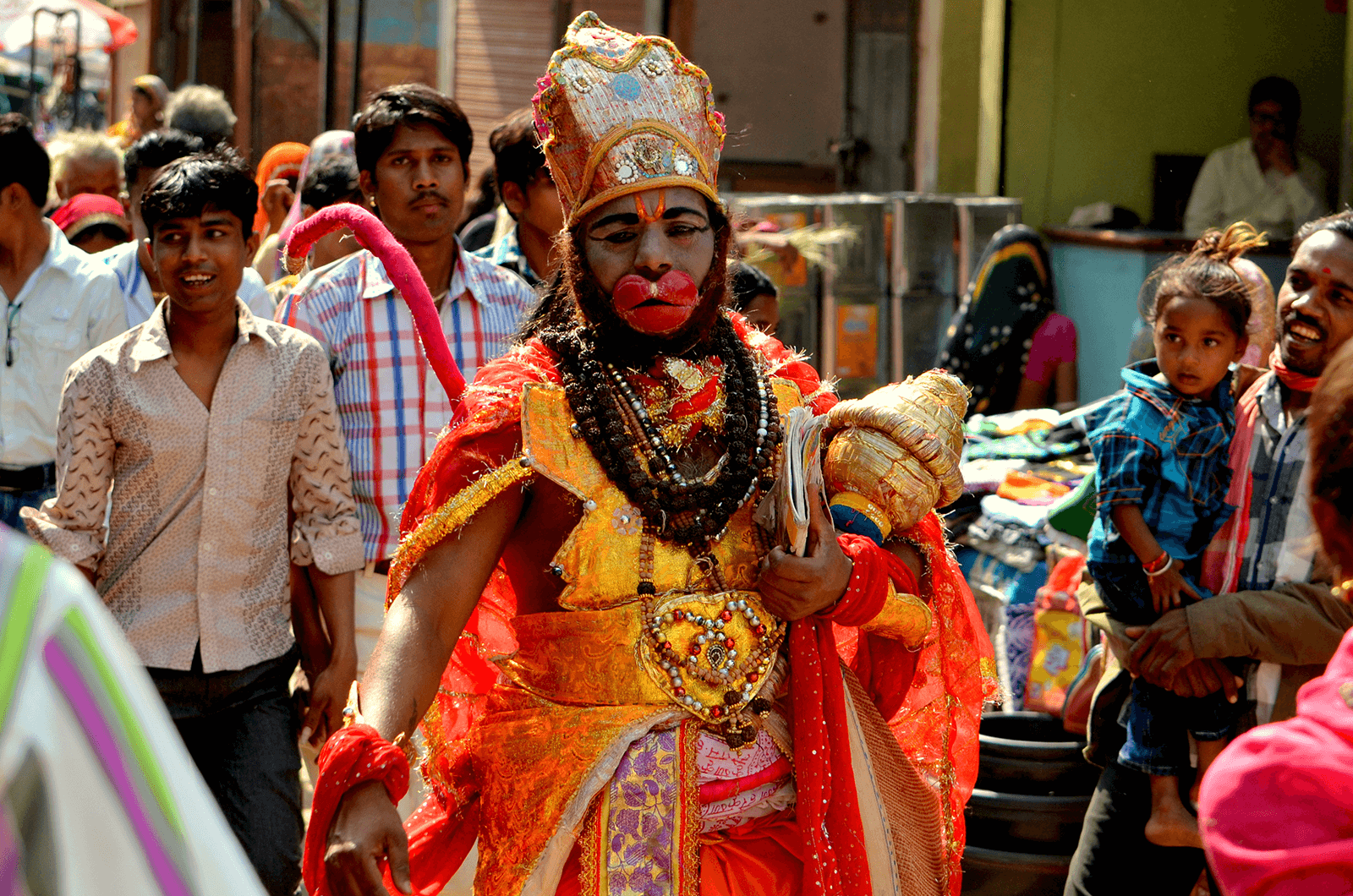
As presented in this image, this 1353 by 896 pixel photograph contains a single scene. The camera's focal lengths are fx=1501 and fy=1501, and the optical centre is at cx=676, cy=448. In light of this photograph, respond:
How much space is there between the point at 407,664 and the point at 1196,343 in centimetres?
225

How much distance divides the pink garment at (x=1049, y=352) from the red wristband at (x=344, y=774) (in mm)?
6305

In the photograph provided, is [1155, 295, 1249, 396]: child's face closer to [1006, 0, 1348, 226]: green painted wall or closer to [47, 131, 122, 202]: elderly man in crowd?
[1006, 0, 1348, 226]: green painted wall

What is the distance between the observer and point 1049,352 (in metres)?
8.09

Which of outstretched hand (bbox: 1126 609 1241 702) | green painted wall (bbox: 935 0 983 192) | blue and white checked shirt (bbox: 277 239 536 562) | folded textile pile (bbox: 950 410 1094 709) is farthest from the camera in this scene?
green painted wall (bbox: 935 0 983 192)

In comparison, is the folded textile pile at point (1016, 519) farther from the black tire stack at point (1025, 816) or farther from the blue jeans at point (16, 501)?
the blue jeans at point (16, 501)

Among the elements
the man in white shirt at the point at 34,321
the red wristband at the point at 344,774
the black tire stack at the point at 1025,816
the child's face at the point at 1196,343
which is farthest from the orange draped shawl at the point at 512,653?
the man in white shirt at the point at 34,321

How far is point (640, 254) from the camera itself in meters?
2.60

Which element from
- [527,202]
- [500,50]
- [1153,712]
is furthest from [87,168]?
[1153,712]

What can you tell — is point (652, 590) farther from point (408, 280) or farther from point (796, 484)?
point (408, 280)

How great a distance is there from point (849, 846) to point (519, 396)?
0.96 meters

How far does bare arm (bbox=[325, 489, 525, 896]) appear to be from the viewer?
2158 millimetres

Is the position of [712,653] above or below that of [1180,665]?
above

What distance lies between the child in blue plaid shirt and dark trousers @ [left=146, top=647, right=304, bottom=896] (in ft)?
6.81

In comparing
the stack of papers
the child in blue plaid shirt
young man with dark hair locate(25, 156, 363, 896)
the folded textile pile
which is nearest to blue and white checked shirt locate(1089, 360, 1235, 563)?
the child in blue plaid shirt
